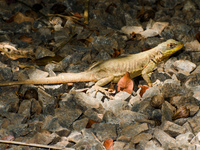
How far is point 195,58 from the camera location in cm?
450

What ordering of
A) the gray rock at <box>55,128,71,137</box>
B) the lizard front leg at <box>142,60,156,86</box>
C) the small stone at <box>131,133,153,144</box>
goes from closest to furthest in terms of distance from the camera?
the small stone at <box>131,133,153,144</box>
the gray rock at <box>55,128,71,137</box>
the lizard front leg at <box>142,60,156,86</box>

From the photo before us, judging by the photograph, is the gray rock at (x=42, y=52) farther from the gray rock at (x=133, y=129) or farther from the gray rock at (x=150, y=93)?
the gray rock at (x=133, y=129)

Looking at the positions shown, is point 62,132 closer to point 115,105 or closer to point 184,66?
point 115,105

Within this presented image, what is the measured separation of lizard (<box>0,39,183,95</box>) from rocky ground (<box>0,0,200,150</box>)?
0.38ft

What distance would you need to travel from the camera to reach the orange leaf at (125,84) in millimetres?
3896

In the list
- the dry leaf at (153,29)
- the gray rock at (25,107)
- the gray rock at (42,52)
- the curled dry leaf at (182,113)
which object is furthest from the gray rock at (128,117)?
the dry leaf at (153,29)

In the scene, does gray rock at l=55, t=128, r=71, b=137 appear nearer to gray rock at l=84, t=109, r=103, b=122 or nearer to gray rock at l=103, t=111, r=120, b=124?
gray rock at l=84, t=109, r=103, b=122

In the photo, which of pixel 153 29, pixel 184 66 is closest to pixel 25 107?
pixel 184 66

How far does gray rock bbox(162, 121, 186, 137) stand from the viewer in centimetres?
292

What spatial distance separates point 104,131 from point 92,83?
1318mm

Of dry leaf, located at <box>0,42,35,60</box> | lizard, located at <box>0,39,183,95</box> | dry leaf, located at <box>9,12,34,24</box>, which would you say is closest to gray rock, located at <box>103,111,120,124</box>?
lizard, located at <box>0,39,183,95</box>

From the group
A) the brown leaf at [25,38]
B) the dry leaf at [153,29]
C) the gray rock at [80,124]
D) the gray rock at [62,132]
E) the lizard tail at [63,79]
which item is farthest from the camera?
the dry leaf at [153,29]

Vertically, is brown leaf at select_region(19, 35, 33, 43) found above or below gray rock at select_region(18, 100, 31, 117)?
above

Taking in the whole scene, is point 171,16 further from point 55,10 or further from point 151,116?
point 151,116
